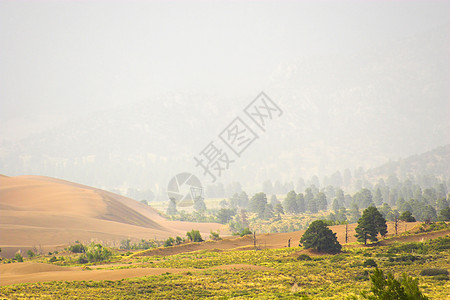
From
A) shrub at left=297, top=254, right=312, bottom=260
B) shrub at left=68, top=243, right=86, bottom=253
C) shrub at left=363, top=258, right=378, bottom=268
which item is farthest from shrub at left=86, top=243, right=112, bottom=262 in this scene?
shrub at left=363, top=258, right=378, bottom=268

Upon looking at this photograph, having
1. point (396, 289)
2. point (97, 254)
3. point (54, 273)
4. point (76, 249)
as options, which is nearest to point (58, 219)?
point (76, 249)

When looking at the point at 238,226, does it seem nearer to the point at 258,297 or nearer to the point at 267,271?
the point at 267,271

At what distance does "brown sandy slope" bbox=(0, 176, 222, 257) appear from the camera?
79.4 meters

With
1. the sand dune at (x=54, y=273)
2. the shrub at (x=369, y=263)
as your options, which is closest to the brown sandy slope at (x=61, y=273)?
the sand dune at (x=54, y=273)

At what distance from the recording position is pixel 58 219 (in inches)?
3676

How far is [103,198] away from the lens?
411 ft

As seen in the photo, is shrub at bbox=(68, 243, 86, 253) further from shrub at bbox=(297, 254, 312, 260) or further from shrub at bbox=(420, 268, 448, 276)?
shrub at bbox=(420, 268, 448, 276)

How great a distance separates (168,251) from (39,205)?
53397 millimetres

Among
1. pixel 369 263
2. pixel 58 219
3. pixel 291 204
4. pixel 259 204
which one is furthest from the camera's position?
pixel 259 204

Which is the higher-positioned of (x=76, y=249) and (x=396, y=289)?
(x=396, y=289)

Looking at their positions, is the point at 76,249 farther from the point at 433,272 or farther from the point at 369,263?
the point at 433,272

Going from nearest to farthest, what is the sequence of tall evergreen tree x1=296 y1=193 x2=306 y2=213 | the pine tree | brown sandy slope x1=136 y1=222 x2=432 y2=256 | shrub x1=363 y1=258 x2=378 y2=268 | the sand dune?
the sand dune < shrub x1=363 y1=258 x2=378 y2=268 < the pine tree < brown sandy slope x1=136 y1=222 x2=432 y2=256 < tall evergreen tree x1=296 y1=193 x2=306 y2=213

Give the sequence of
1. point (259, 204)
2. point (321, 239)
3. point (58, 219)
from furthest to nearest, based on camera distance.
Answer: point (259, 204)
point (58, 219)
point (321, 239)

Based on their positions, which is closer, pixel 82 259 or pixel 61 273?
pixel 61 273
